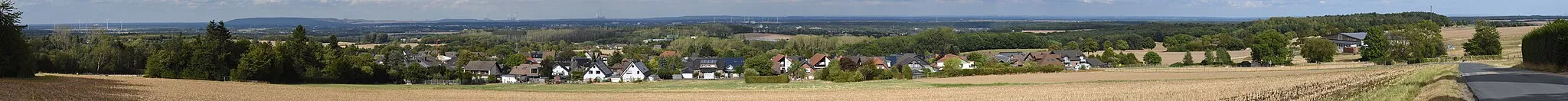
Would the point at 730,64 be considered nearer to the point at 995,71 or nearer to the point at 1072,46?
the point at 995,71

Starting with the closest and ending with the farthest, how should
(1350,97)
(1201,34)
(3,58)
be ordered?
(1350,97) → (3,58) → (1201,34)

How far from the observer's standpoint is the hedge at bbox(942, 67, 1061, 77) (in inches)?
1960

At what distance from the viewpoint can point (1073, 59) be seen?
2768 inches

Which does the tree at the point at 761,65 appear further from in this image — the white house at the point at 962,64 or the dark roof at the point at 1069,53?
the dark roof at the point at 1069,53

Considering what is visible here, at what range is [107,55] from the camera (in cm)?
5678

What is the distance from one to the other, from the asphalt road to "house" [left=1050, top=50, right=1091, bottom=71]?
38.0 metres

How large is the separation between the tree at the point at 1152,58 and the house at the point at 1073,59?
3132 mm

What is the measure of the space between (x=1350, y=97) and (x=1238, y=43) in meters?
64.2

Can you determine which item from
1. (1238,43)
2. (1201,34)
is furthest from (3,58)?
(1201,34)

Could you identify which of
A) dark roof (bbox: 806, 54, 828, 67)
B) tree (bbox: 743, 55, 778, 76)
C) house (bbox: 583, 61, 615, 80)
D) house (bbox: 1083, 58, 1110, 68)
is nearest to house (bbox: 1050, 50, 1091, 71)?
house (bbox: 1083, 58, 1110, 68)

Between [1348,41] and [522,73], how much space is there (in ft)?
152

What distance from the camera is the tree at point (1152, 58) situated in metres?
66.8

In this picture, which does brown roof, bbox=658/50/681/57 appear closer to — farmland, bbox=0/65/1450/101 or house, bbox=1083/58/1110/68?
house, bbox=1083/58/1110/68

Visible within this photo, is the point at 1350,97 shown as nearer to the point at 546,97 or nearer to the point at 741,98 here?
the point at 741,98
